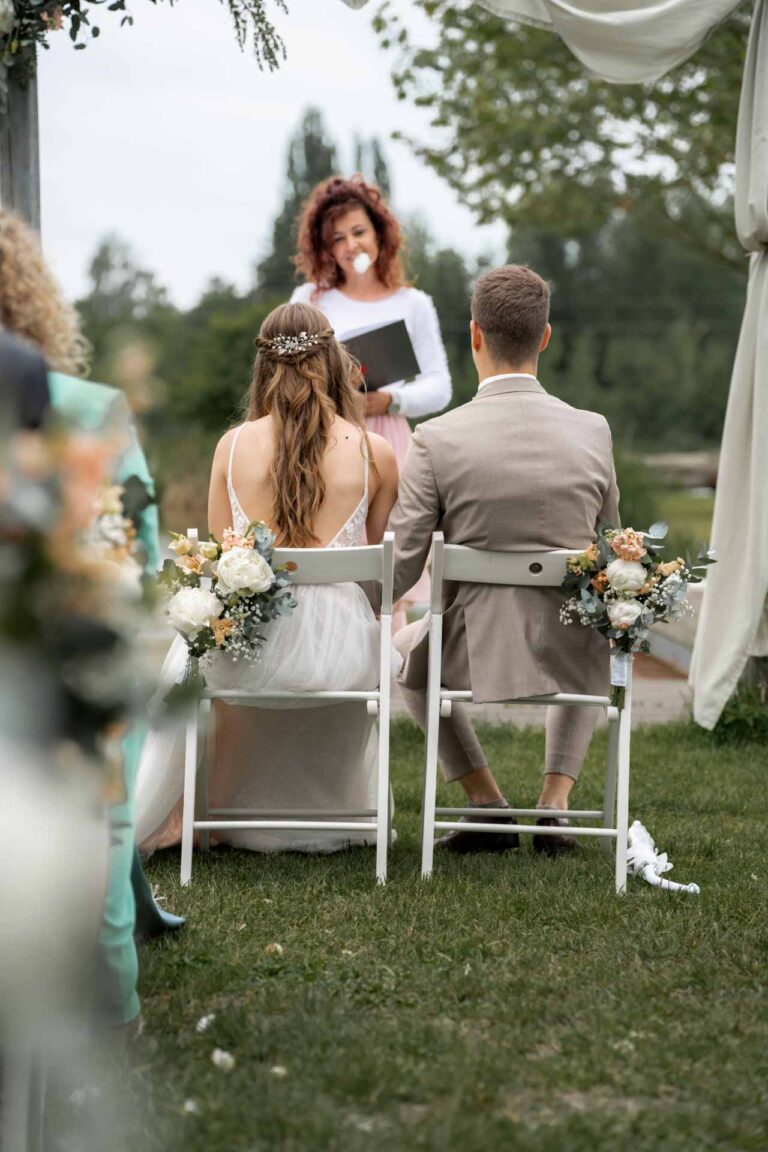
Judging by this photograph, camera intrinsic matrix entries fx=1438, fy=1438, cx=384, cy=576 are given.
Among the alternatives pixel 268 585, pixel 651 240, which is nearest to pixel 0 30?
pixel 268 585

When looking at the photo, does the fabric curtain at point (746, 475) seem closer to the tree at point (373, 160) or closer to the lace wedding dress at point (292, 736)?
the lace wedding dress at point (292, 736)

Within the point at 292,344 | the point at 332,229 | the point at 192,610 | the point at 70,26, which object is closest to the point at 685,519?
the point at 332,229

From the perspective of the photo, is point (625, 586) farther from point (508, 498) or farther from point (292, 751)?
point (292, 751)

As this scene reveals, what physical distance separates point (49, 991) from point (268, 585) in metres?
1.94

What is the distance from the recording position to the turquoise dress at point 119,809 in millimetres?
2107

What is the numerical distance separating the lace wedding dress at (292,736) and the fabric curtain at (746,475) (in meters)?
1.91

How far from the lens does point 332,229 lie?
229 inches

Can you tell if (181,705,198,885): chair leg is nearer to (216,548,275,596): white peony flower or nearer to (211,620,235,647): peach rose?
(211,620,235,647): peach rose

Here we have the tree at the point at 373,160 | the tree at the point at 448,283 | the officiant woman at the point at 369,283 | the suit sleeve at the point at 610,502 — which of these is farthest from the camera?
the tree at the point at 448,283

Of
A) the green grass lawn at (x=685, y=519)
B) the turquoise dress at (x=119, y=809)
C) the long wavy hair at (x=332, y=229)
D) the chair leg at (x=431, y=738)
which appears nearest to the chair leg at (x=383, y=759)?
the chair leg at (x=431, y=738)

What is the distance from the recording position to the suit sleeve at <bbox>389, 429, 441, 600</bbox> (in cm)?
414

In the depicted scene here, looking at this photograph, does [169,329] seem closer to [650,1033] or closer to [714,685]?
[714,685]

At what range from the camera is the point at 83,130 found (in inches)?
202

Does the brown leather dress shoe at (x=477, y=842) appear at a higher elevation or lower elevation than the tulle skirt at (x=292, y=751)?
lower
